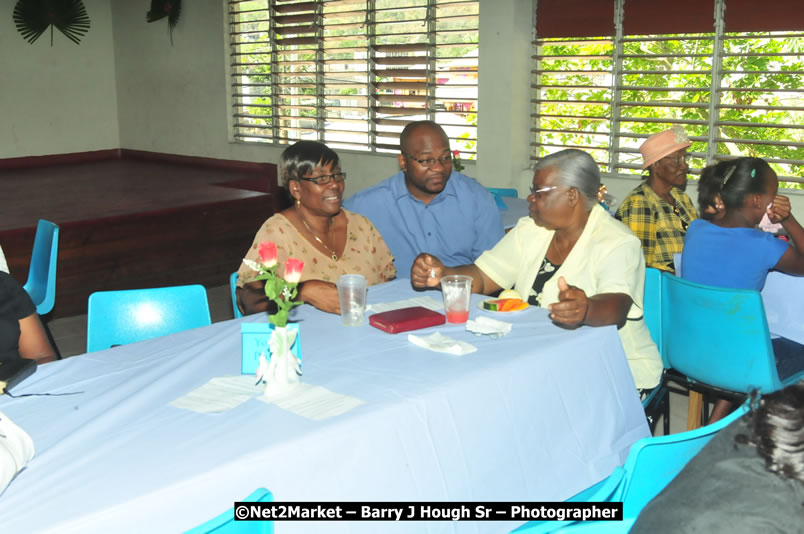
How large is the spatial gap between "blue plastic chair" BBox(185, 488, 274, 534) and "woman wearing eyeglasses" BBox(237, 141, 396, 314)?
143 centimetres

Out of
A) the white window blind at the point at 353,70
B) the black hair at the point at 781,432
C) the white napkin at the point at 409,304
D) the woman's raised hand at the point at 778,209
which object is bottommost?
the white napkin at the point at 409,304

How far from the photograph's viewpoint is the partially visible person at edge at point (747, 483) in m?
1.04

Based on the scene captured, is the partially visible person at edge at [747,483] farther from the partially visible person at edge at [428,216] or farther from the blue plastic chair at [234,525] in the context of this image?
the partially visible person at edge at [428,216]

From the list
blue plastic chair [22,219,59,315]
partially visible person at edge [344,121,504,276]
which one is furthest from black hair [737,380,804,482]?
blue plastic chair [22,219,59,315]

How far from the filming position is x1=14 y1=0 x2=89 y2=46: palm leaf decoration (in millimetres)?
9562

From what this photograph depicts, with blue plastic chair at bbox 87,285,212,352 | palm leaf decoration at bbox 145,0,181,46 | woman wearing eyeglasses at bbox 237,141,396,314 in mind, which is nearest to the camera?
blue plastic chair at bbox 87,285,212,352

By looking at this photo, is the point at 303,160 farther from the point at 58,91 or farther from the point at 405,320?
the point at 58,91

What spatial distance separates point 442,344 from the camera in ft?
7.14

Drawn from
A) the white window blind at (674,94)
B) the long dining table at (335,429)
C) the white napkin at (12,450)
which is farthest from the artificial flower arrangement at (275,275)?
the white window blind at (674,94)

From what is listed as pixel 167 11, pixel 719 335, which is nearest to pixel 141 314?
pixel 719 335

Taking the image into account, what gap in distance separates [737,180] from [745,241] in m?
0.24

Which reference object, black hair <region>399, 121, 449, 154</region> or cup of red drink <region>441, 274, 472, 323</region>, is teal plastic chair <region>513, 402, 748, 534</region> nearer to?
cup of red drink <region>441, 274, 472, 323</region>

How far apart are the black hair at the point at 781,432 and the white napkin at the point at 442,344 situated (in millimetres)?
994

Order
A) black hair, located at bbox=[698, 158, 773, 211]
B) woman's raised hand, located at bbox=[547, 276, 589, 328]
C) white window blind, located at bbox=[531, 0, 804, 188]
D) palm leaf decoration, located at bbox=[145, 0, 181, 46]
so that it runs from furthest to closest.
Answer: palm leaf decoration, located at bbox=[145, 0, 181, 46], white window blind, located at bbox=[531, 0, 804, 188], black hair, located at bbox=[698, 158, 773, 211], woman's raised hand, located at bbox=[547, 276, 589, 328]
